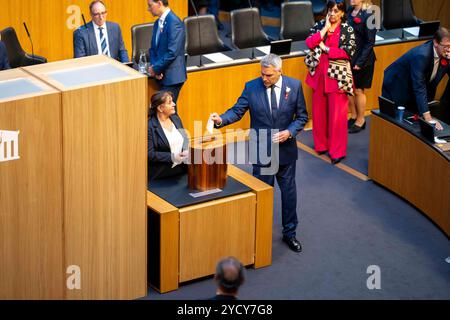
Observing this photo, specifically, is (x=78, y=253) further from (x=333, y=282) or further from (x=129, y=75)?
(x=333, y=282)

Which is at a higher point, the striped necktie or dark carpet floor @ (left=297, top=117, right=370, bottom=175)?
the striped necktie

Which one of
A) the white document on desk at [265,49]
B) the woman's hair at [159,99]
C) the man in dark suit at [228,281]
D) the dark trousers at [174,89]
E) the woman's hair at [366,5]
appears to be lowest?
the man in dark suit at [228,281]

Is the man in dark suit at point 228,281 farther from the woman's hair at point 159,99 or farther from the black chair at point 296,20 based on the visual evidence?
the black chair at point 296,20

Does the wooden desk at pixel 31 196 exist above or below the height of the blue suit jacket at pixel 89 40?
below

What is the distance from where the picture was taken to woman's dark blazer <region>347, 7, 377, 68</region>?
9.36 m

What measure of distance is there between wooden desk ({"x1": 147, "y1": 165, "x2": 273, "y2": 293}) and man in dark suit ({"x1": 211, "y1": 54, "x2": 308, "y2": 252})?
22 cm

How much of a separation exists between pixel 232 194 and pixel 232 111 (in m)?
0.68

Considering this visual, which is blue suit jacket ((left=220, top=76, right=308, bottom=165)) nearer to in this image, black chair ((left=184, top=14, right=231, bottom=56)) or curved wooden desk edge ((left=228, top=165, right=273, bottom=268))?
curved wooden desk edge ((left=228, top=165, right=273, bottom=268))

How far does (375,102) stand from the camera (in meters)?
10.6

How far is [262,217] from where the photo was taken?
23.7 ft

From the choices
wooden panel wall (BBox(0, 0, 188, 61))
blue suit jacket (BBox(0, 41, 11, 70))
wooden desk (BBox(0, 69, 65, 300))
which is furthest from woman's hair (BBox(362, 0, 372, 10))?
wooden desk (BBox(0, 69, 65, 300))

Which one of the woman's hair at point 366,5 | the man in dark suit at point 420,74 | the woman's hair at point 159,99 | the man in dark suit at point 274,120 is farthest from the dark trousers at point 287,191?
the woman's hair at point 366,5

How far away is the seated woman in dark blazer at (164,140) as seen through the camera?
7105mm

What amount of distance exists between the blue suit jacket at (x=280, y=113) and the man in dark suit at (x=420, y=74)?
145cm
